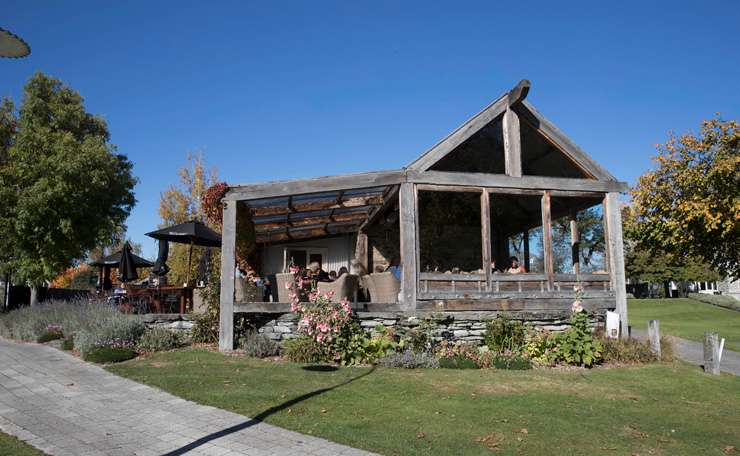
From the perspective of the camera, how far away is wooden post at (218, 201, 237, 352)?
36.2ft

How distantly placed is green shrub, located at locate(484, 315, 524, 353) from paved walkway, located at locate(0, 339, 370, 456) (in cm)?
613

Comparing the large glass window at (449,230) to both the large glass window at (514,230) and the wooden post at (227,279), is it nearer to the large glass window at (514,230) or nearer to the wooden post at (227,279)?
the large glass window at (514,230)

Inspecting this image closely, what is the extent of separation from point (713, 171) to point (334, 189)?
12513mm

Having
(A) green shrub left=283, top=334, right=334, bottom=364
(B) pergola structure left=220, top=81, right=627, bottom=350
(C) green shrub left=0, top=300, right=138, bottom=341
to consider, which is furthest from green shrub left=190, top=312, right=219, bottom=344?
(A) green shrub left=283, top=334, right=334, bottom=364

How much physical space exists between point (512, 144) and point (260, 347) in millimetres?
7061

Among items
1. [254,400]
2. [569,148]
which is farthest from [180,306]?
[569,148]

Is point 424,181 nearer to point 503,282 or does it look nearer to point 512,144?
point 512,144

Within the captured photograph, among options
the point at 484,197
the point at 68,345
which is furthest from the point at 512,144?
the point at 68,345

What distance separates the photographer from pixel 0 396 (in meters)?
7.22

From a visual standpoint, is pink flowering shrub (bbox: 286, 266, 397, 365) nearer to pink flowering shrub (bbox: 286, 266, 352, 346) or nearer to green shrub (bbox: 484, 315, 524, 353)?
pink flowering shrub (bbox: 286, 266, 352, 346)

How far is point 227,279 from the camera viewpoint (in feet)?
36.8

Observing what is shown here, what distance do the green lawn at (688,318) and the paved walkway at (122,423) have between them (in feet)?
46.6

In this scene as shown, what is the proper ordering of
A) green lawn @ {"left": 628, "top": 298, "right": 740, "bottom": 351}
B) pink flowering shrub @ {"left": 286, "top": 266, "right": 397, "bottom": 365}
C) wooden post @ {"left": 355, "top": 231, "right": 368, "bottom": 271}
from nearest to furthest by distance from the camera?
pink flowering shrub @ {"left": 286, "top": 266, "right": 397, "bottom": 365} → wooden post @ {"left": 355, "top": 231, "right": 368, "bottom": 271} → green lawn @ {"left": 628, "top": 298, "right": 740, "bottom": 351}

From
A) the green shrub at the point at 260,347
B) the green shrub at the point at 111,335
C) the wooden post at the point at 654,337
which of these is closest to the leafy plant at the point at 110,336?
the green shrub at the point at 111,335
